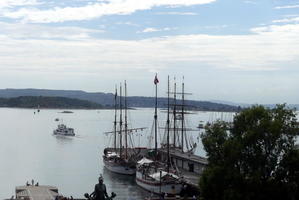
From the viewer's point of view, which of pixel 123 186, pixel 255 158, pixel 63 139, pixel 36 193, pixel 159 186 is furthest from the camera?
pixel 63 139

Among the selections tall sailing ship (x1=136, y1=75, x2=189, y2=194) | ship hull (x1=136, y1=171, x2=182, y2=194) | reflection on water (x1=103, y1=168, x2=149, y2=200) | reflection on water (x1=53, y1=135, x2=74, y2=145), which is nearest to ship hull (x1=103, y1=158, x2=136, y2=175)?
reflection on water (x1=103, y1=168, x2=149, y2=200)

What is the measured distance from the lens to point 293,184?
38250mm

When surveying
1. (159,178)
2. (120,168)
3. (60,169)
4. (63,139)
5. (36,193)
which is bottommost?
(63,139)

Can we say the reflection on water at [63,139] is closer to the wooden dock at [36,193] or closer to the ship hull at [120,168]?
the ship hull at [120,168]

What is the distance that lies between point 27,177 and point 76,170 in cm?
1231

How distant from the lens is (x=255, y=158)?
131ft

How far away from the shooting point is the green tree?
126 feet

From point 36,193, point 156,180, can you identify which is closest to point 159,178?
point 156,180

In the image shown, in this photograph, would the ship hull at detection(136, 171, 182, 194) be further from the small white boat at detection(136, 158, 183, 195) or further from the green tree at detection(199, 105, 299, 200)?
the green tree at detection(199, 105, 299, 200)

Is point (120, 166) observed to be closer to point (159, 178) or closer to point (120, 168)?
point (120, 168)

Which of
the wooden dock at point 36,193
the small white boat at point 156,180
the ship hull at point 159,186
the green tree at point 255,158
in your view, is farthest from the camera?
the small white boat at point 156,180

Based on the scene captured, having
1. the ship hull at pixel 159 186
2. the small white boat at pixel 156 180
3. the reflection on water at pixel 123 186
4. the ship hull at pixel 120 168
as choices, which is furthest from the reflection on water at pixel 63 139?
the ship hull at pixel 159 186

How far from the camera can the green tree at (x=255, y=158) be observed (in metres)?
38.3

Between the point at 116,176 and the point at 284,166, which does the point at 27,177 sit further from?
the point at 284,166
